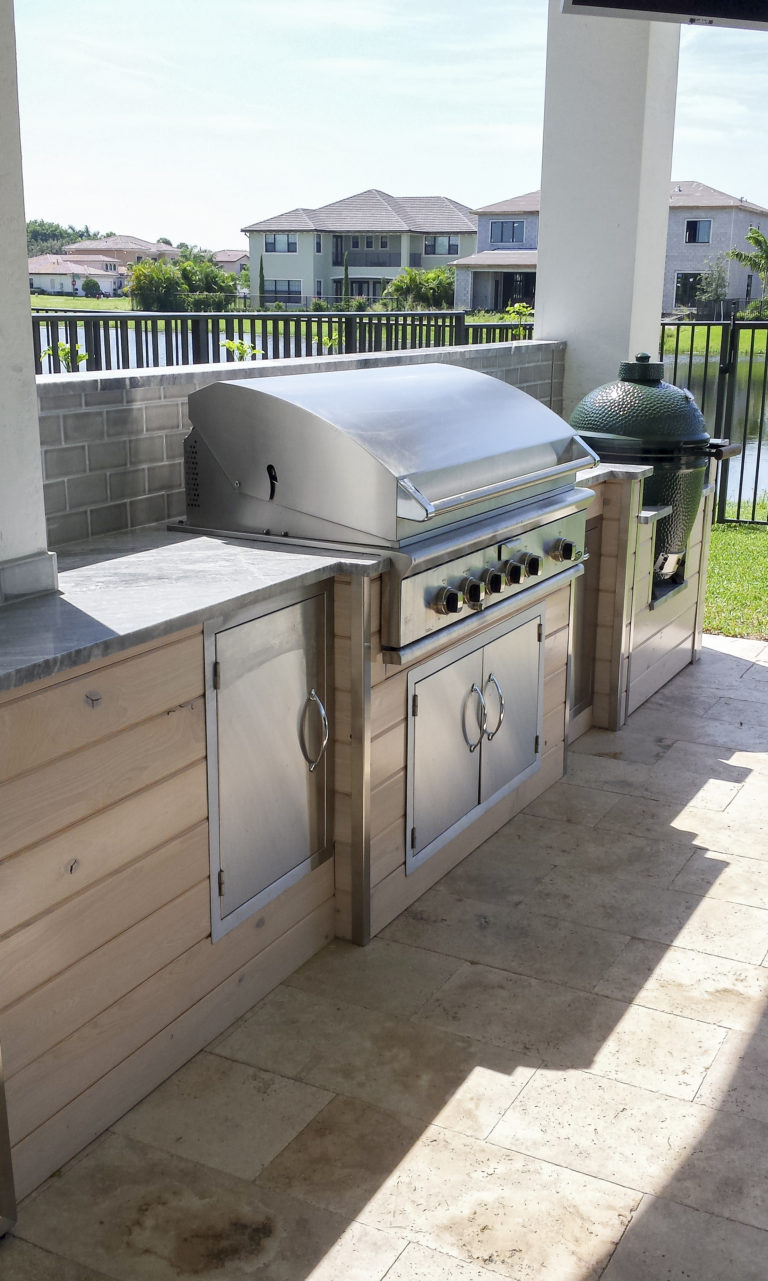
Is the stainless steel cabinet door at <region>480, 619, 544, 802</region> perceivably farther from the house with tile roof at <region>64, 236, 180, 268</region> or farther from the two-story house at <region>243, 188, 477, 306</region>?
the two-story house at <region>243, 188, 477, 306</region>

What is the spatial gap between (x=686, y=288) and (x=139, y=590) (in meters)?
54.9

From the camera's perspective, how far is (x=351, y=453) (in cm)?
278

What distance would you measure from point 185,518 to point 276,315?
3.67 m

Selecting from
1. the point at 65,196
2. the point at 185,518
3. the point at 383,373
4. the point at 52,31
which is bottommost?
the point at 185,518

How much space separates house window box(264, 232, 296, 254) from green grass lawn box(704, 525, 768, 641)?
4423cm

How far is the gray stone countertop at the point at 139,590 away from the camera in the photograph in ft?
6.53

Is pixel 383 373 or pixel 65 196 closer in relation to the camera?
pixel 383 373

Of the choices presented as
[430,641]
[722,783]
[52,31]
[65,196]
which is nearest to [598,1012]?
[430,641]

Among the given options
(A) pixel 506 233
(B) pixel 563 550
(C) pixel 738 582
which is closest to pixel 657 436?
(B) pixel 563 550

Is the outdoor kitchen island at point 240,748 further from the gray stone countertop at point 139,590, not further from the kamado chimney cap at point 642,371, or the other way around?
the kamado chimney cap at point 642,371

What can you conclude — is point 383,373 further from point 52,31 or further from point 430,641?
point 52,31

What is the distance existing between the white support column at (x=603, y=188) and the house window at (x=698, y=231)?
54936 mm

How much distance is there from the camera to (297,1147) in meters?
2.25

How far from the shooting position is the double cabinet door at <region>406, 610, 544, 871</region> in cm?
314
